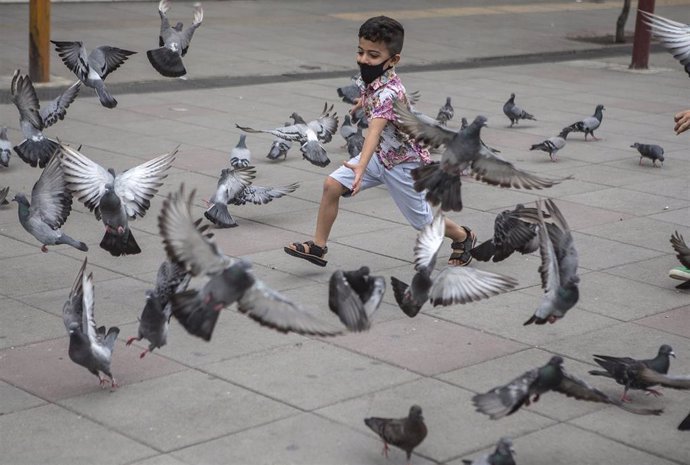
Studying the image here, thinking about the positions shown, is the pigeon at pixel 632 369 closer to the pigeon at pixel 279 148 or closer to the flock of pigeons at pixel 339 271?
the flock of pigeons at pixel 339 271

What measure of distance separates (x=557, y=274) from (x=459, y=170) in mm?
939

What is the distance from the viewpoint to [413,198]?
7.72 meters

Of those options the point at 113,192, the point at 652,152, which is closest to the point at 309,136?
the point at 652,152

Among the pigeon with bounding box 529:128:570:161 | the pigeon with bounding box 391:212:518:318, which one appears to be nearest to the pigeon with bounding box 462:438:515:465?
the pigeon with bounding box 391:212:518:318

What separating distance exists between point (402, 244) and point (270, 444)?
3.64m

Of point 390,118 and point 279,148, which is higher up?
point 390,118

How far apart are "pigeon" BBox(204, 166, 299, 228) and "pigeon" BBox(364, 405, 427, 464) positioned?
406cm

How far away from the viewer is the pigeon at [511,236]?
24.5 feet

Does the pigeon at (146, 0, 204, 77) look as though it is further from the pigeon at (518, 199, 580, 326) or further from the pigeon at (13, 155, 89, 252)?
the pigeon at (518, 199, 580, 326)

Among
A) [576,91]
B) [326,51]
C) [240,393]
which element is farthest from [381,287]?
[326,51]

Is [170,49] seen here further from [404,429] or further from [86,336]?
[404,429]

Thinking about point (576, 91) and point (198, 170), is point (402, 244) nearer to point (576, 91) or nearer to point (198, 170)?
point (198, 170)

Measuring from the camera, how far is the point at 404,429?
4840mm

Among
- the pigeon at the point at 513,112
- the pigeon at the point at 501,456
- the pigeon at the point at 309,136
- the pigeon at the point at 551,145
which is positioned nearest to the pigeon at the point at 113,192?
the pigeon at the point at 309,136
